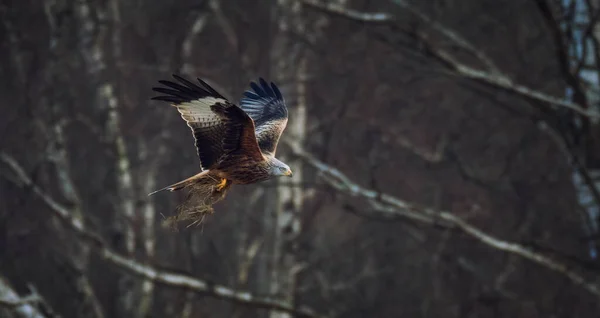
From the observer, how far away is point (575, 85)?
17.3 ft

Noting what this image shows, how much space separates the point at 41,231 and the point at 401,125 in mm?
2718

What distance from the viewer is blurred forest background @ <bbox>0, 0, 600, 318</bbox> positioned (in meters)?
5.76

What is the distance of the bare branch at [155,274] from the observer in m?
5.62

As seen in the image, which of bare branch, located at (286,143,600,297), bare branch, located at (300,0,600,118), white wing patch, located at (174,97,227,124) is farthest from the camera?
bare branch, located at (286,143,600,297)

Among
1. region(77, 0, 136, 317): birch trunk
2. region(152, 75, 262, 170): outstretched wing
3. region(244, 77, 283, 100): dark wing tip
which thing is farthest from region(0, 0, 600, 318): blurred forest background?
region(152, 75, 262, 170): outstretched wing

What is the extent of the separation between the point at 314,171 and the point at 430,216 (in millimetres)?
833

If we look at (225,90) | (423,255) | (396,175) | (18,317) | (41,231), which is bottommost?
(18,317)

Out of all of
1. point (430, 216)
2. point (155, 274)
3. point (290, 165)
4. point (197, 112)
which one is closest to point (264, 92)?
point (197, 112)

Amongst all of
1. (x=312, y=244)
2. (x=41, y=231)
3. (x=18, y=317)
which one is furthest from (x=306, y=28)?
(x=18, y=317)

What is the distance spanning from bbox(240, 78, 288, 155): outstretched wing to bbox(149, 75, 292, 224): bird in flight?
0.86 feet

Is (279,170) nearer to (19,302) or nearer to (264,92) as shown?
(264,92)

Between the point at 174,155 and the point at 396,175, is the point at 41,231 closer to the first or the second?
the point at 174,155

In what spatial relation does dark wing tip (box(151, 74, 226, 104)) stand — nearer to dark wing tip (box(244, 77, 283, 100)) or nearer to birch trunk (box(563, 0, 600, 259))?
dark wing tip (box(244, 77, 283, 100))

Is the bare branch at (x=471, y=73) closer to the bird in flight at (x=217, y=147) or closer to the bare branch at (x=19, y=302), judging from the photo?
the bird in flight at (x=217, y=147)
